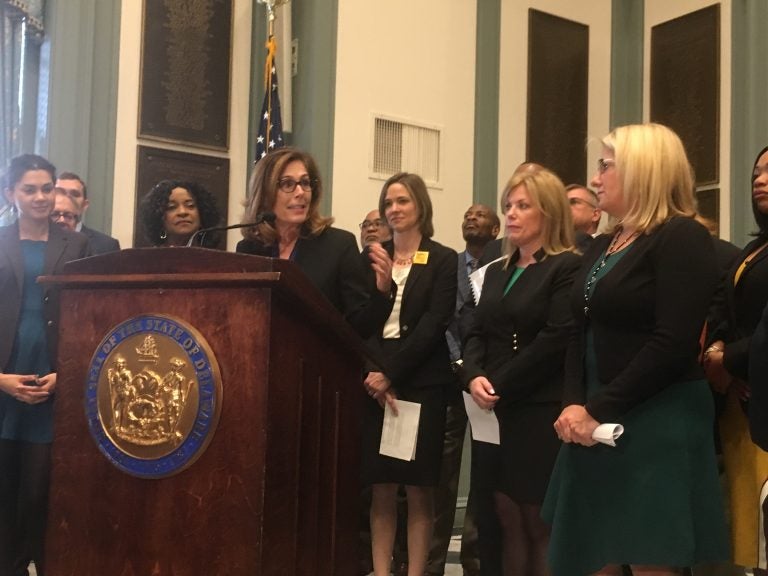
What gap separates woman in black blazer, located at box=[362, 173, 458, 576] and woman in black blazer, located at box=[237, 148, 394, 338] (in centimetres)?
47

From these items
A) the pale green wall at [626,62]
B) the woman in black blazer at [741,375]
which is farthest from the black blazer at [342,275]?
the pale green wall at [626,62]

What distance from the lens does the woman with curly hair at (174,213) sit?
2938 mm

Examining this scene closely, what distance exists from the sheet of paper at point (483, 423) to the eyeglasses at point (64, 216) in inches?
79.8

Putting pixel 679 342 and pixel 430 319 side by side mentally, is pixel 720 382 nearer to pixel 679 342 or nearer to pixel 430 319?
pixel 679 342

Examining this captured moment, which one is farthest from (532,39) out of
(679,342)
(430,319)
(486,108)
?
(679,342)

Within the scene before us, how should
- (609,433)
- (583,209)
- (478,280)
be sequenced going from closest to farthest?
(609,433)
(478,280)
(583,209)

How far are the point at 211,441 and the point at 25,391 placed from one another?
1.28m

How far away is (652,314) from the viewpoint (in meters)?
1.99

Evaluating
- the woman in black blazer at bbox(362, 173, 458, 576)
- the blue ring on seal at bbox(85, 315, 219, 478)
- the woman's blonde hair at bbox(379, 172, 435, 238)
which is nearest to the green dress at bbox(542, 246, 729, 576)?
the blue ring on seal at bbox(85, 315, 219, 478)

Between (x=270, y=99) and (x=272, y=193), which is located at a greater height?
(x=270, y=99)

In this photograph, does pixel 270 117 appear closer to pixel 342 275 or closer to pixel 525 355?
pixel 342 275

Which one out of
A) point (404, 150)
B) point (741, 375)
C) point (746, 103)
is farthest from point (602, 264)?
point (746, 103)

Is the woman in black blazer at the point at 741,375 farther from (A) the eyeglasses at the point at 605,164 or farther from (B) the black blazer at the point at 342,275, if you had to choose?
(B) the black blazer at the point at 342,275

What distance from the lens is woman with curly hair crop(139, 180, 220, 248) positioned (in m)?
2.94
